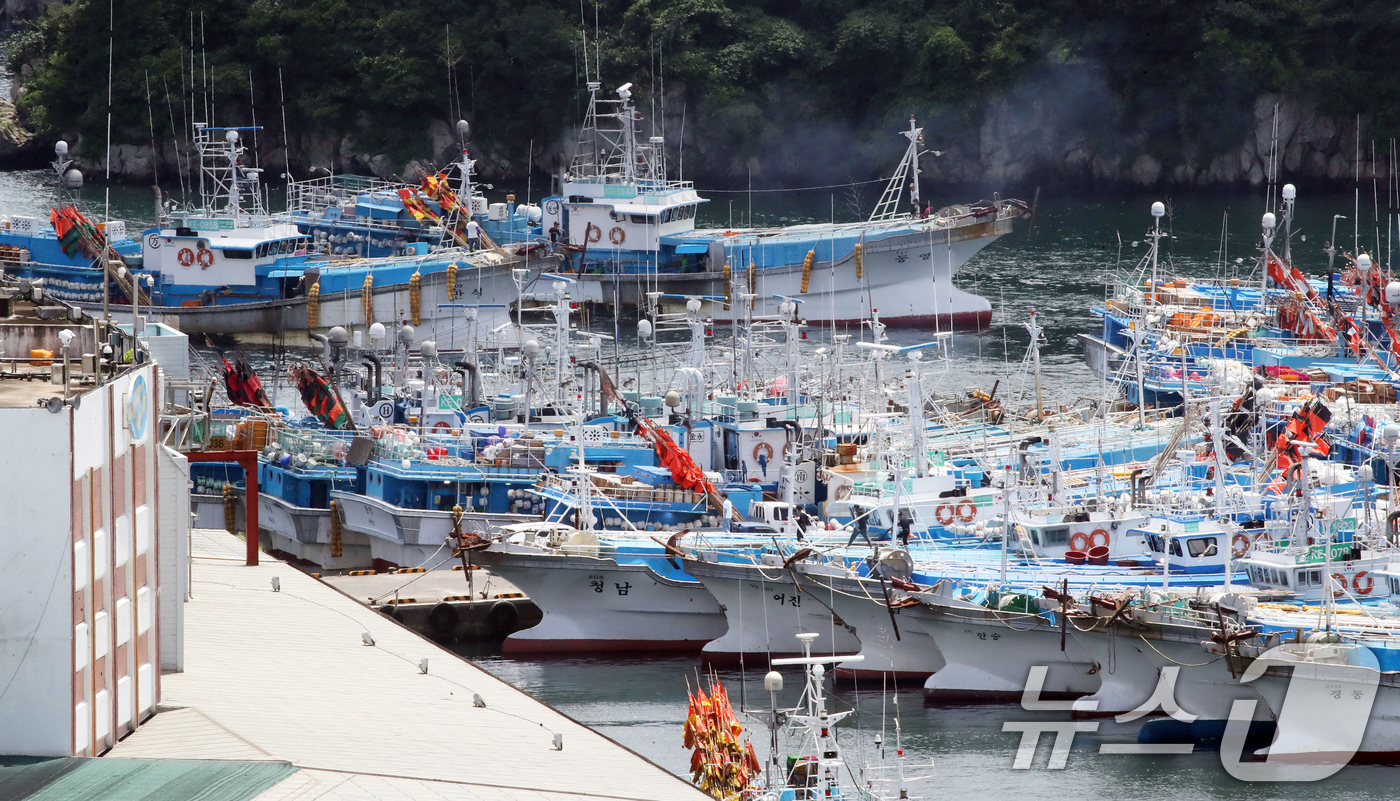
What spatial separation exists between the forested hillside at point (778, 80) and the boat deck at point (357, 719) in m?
72.6

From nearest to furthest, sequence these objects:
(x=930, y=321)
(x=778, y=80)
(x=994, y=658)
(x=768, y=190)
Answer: (x=994, y=658) < (x=930, y=321) < (x=768, y=190) < (x=778, y=80)

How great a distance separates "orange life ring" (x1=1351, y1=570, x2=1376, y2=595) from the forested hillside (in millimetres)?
65246

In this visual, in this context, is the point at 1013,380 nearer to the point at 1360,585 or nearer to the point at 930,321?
the point at 930,321

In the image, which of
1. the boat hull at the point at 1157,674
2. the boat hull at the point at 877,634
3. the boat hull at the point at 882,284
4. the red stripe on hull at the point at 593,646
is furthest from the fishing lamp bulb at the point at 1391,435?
the boat hull at the point at 882,284

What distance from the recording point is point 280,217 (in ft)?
224

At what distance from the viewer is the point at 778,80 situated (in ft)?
334

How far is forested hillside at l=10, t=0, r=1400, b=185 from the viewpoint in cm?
9550

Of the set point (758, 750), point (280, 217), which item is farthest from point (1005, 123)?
point (758, 750)

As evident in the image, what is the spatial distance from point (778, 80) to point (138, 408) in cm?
8199

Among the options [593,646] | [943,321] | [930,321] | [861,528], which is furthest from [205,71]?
[861,528]

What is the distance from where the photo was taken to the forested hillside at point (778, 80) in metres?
95.5

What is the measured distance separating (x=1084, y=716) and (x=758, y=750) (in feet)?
22.1

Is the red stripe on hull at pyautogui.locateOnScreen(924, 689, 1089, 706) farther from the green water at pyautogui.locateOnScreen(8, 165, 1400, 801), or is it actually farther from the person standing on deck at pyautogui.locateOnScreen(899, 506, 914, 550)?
the person standing on deck at pyautogui.locateOnScreen(899, 506, 914, 550)

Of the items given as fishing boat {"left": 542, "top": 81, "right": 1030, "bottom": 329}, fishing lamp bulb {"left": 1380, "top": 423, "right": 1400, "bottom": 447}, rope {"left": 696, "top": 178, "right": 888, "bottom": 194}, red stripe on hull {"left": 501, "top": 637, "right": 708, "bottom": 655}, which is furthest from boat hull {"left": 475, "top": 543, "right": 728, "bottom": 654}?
rope {"left": 696, "top": 178, "right": 888, "bottom": 194}
